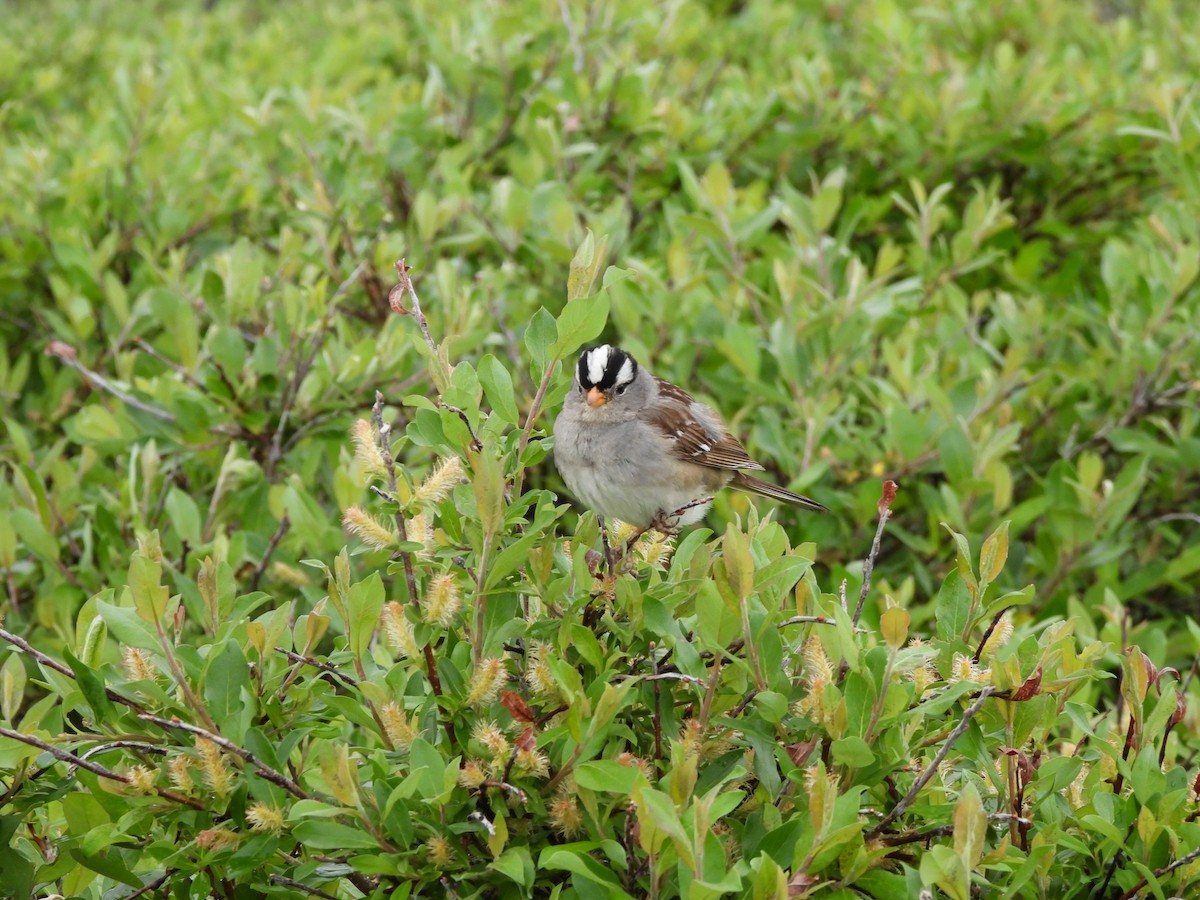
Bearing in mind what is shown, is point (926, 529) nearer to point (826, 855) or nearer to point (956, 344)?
point (956, 344)

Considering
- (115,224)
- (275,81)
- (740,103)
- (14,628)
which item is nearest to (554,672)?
(14,628)

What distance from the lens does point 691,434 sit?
4.29 meters

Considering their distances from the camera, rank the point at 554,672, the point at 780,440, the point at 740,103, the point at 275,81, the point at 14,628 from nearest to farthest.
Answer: the point at 554,672, the point at 14,628, the point at 780,440, the point at 740,103, the point at 275,81

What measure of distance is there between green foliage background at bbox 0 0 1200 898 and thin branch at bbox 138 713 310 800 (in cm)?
3

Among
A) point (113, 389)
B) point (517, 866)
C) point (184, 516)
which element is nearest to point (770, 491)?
point (184, 516)

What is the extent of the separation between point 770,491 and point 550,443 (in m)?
2.06

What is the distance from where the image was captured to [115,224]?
5289 millimetres

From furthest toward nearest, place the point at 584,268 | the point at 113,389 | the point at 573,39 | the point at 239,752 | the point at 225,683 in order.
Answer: the point at 573,39 → the point at 113,389 → the point at 584,268 → the point at 225,683 → the point at 239,752

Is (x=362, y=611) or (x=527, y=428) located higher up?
(x=527, y=428)

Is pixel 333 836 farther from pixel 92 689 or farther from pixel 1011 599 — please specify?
pixel 1011 599

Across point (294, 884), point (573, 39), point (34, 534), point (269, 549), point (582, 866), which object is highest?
point (573, 39)

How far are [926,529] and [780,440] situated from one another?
0.68 meters

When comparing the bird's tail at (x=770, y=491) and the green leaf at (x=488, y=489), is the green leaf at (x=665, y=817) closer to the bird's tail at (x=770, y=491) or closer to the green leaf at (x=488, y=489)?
the green leaf at (x=488, y=489)

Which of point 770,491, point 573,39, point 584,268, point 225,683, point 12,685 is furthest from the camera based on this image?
point 573,39
